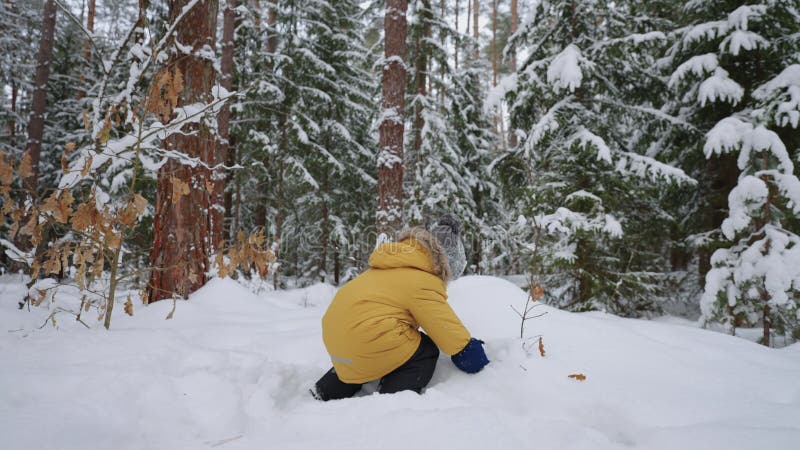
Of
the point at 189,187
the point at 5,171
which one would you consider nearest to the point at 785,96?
the point at 189,187

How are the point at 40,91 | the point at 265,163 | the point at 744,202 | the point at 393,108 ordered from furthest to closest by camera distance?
the point at 265,163
the point at 40,91
the point at 393,108
the point at 744,202

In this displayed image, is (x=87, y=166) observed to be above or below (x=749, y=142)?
below

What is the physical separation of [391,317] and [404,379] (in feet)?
1.35

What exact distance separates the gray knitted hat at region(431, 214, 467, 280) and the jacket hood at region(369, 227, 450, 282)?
5.0 inches

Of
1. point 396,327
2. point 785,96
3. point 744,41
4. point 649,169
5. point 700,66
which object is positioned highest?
point 744,41

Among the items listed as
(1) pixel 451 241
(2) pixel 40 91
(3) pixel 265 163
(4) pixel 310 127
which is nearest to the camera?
(1) pixel 451 241

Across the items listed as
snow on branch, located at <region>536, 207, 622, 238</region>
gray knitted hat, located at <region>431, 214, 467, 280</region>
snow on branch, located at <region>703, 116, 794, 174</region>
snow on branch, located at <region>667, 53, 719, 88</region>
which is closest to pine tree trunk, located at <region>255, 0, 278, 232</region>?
snow on branch, located at <region>536, 207, 622, 238</region>

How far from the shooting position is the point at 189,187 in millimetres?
3676

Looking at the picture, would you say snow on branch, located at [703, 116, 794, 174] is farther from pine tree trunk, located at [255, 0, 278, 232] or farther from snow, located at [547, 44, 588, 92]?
pine tree trunk, located at [255, 0, 278, 232]

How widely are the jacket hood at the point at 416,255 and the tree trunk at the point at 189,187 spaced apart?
2279 mm

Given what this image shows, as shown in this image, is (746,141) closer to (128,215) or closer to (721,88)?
(721,88)

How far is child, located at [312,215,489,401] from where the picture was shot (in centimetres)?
231

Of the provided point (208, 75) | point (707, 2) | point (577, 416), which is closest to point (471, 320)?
point (577, 416)

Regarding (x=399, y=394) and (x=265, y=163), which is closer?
(x=399, y=394)
